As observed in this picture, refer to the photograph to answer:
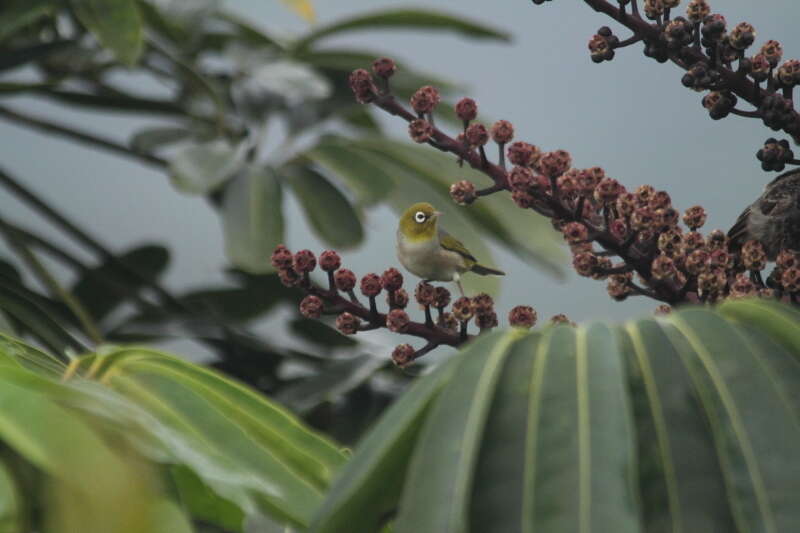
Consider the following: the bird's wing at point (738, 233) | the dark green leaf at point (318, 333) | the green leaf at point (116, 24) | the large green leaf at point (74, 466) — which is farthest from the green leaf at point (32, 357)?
the dark green leaf at point (318, 333)

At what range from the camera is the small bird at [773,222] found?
1.91 ft

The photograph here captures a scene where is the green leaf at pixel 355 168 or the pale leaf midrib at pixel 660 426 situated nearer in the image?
the pale leaf midrib at pixel 660 426

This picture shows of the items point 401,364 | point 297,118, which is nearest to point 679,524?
point 401,364

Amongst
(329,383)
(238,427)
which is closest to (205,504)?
(238,427)

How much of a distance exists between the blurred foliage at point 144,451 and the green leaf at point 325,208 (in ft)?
2.79

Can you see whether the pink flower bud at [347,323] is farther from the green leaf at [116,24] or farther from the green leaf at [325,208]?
the green leaf at [325,208]

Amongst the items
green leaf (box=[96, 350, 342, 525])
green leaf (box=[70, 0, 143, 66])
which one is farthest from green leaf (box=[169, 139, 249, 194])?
green leaf (box=[96, 350, 342, 525])

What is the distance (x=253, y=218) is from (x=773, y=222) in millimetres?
885

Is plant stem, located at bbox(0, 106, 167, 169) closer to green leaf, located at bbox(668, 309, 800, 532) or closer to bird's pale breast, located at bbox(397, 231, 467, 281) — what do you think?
bird's pale breast, located at bbox(397, 231, 467, 281)

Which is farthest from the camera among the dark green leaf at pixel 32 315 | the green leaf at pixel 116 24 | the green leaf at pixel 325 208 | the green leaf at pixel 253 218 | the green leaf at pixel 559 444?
the green leaf at pixel 325 208

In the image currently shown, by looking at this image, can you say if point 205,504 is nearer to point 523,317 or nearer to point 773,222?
point 523,317

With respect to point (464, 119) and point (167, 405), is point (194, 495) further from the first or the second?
point (464, 119)

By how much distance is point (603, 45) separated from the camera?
0.57 metres

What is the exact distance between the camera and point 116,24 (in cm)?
126
